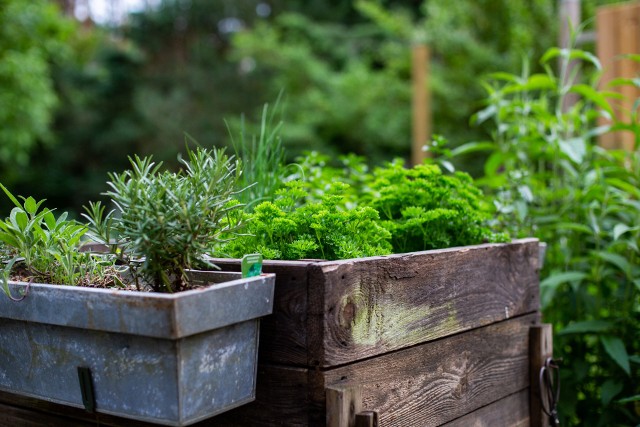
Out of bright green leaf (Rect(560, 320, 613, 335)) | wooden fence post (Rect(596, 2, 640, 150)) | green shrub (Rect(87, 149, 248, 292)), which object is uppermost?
wooden fence post (Rect(596, 2, 640, 150))

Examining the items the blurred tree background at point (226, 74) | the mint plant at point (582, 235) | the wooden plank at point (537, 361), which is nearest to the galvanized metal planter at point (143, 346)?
the wooden plank at point (537, 361)

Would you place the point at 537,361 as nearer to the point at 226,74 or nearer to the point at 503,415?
the point at 503,415

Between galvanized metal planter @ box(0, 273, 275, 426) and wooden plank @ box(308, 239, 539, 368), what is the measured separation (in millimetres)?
109

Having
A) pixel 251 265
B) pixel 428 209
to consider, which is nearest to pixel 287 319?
pixel 251 265

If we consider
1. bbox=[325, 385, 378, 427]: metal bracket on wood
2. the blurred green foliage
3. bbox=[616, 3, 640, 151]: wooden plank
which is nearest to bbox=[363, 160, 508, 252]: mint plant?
bbox=[325, 385, 378, 427]: metal bracket on wood

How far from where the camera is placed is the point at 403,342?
4.50ft

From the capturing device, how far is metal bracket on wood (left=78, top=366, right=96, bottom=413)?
1118 mm

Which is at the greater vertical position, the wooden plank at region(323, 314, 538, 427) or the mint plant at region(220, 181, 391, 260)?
the mint plant at region(220, 181, 391, 260)

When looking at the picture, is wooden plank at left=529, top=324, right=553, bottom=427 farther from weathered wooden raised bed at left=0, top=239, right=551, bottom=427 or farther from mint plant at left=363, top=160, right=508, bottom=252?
mint plant at left=363, top=160, right=508, bottom=252

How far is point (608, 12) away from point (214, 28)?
13.2 m

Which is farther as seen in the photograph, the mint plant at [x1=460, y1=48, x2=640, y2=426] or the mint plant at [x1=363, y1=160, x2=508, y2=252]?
the mint plant at [x1=460, y1=48, x2=640, y2=426]

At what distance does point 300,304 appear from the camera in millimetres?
1207

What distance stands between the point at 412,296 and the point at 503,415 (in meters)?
0.52

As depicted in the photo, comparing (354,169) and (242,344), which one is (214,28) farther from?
(242,344)
